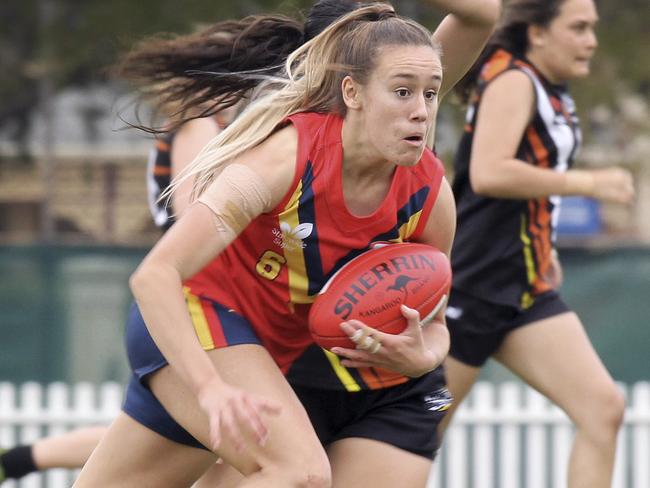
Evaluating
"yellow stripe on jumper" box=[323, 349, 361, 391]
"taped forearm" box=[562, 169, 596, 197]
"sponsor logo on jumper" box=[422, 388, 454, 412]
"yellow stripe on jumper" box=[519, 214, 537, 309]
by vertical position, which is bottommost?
"yellow stripe on jumper" box=[519, 214, 537, 309]

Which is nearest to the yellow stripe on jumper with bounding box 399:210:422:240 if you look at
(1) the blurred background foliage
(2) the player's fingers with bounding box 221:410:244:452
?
(2) the player's fingers with bounding box 221:410:244:452

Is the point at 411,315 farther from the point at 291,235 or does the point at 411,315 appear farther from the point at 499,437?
the point at 499,437

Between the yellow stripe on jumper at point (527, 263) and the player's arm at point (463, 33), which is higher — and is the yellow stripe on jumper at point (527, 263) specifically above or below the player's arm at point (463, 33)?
below

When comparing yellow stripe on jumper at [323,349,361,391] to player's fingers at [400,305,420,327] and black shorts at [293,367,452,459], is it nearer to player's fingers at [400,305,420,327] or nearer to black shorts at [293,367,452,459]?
black shorts at [293,367,452,459]

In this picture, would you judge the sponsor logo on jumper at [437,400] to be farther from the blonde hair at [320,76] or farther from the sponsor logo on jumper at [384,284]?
the blonde hair at [320,76]

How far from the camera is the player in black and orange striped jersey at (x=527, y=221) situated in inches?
167

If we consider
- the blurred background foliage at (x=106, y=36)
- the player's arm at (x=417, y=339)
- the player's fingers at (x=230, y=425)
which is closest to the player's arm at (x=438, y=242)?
the player's arm at (x=417, y=339)

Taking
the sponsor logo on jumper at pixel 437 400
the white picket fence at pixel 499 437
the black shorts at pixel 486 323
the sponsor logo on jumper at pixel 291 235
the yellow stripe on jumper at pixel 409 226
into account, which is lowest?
the white picket fence at pixel 499 437

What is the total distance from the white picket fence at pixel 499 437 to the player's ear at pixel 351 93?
11.9 ft

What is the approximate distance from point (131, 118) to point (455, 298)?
29.8 ft

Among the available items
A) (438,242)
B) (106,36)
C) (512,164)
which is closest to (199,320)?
(438,242)

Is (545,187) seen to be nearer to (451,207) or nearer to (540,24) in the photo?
(540,24)

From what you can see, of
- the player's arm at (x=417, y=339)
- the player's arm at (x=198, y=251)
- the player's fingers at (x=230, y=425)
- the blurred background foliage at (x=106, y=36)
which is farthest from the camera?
the blurred background foliage at (x=106, y=36)

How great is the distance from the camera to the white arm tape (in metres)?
2.82
